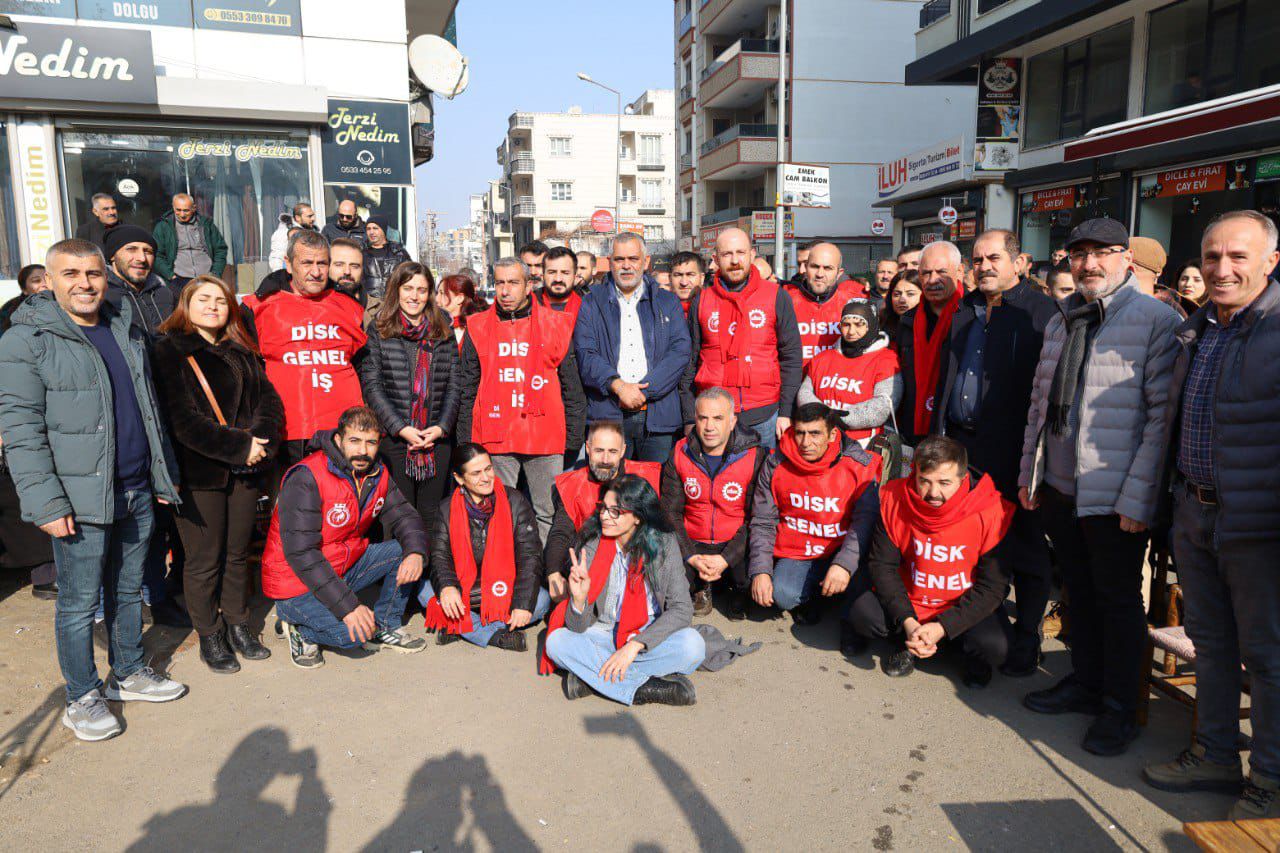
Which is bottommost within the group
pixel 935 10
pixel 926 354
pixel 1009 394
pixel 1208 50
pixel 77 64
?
pixel 1009 394

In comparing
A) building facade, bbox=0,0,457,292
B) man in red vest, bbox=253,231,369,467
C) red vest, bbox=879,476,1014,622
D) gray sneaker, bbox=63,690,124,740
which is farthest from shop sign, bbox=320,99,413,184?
red vest, bbox=879,476,1014,622

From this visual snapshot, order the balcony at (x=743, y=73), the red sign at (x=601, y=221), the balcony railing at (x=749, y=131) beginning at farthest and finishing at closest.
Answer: the red sign at (x=601, y=221), the balcony railing at (x=749, y=131), the balcony at (x=743, y=73)

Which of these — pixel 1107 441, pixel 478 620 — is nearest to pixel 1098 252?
pixel 1107 441

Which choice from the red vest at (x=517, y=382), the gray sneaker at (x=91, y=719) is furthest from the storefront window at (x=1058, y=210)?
the gray sneaker at (x=91, y=719)

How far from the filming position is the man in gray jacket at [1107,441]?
3.16 m

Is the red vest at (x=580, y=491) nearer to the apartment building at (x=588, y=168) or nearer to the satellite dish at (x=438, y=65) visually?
the satellite dish at (x=438, y=65)

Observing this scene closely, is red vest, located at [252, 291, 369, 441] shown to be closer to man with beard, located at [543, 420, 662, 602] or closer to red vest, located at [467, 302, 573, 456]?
red vest, located at [467, 302, 573, 456]

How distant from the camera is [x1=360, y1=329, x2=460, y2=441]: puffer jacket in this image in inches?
190

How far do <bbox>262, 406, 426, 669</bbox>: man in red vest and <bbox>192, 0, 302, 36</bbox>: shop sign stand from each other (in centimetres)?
900

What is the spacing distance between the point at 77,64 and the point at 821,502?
1060 centimetres

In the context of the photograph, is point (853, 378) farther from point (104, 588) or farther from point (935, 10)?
point (935, 10)

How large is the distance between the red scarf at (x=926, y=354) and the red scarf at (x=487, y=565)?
2.68 m

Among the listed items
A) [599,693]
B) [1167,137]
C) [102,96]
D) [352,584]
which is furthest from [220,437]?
[1167,137]

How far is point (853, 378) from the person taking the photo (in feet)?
16.9
